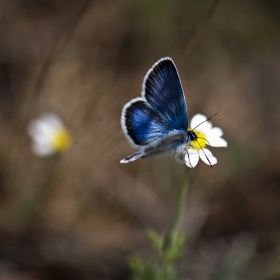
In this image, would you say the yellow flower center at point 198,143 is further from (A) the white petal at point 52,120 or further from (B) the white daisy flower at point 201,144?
(A) the white petal at point 52,120

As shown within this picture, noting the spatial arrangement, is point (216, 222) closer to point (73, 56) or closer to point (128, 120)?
point (128, 120)

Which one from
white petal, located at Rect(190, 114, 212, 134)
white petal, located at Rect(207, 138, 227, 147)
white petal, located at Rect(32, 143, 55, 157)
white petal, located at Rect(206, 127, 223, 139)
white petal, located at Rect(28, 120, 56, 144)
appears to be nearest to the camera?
white petal, located at Rect(207, 138, 227, 147)

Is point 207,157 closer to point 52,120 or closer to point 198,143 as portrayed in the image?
point 198,143

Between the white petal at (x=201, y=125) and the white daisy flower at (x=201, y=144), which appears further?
the white petal at (x=201, y=125)

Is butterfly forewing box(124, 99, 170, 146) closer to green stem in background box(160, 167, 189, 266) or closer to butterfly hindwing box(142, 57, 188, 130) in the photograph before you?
butterfly hindwing box(142, 57, 188, 130)

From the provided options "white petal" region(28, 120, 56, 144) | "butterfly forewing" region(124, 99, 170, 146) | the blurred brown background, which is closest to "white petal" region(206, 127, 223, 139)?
"butterfly forewing" region(124, 99, 170, 146)

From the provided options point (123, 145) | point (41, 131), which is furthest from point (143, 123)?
point (123, 145)

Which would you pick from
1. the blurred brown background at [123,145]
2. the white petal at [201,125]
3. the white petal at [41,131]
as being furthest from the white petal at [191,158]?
the white petal at [41,131]
